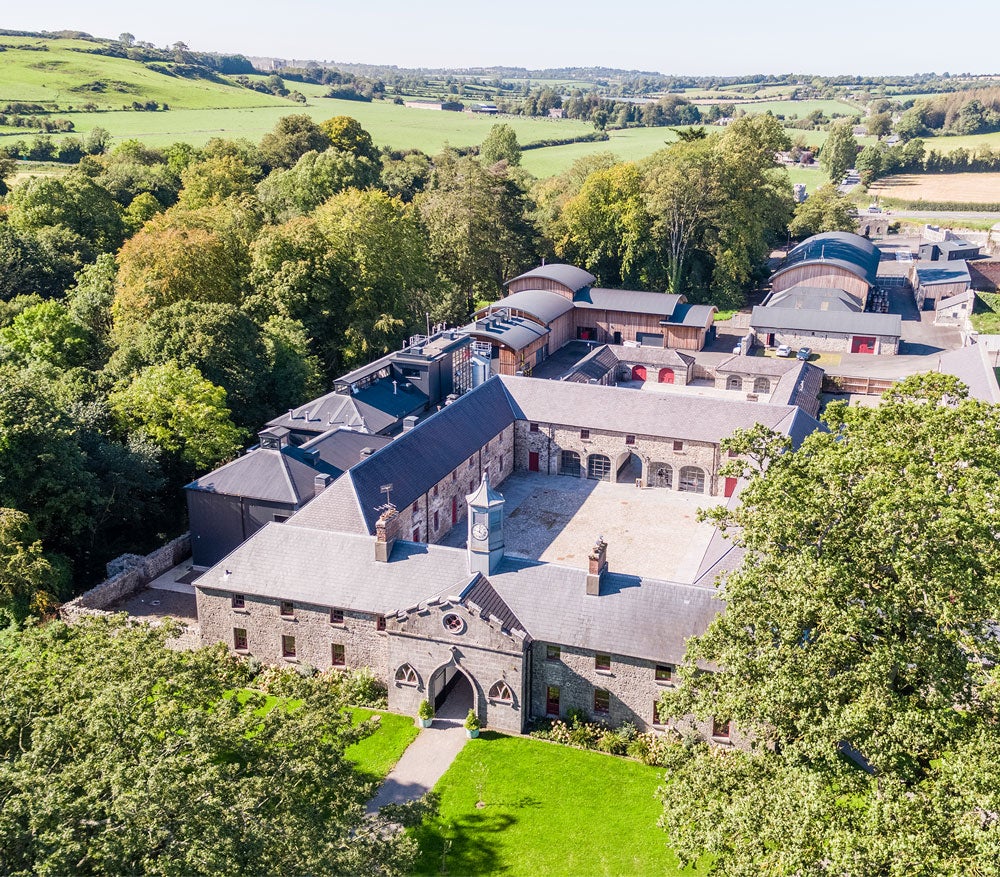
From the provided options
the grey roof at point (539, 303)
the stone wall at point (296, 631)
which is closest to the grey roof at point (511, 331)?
the grey roof at point (539, 303)

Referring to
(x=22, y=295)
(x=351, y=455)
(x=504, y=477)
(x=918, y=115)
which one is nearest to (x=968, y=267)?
(x=504, y=477)

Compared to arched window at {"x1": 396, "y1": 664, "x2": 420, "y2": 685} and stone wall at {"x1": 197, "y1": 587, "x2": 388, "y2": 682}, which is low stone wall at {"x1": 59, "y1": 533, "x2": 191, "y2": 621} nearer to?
stone wall at {"x1": 197, "y1": 587, "x2": 388, "y2": 682}

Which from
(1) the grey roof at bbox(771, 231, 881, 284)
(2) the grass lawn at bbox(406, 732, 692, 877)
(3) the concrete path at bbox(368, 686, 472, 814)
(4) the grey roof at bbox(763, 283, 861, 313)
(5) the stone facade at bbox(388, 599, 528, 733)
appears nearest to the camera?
(2) the grass lawn at bbox(406, 732, 692, 877)

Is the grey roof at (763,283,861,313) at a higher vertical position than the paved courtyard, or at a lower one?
higher

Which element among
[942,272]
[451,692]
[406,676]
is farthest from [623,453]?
[942,272]

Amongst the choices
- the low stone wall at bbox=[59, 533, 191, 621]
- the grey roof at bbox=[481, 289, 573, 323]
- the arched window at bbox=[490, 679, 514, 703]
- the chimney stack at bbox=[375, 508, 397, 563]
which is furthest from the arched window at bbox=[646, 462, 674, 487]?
the grey roof at bbox=[481, 289, 573, 323]
